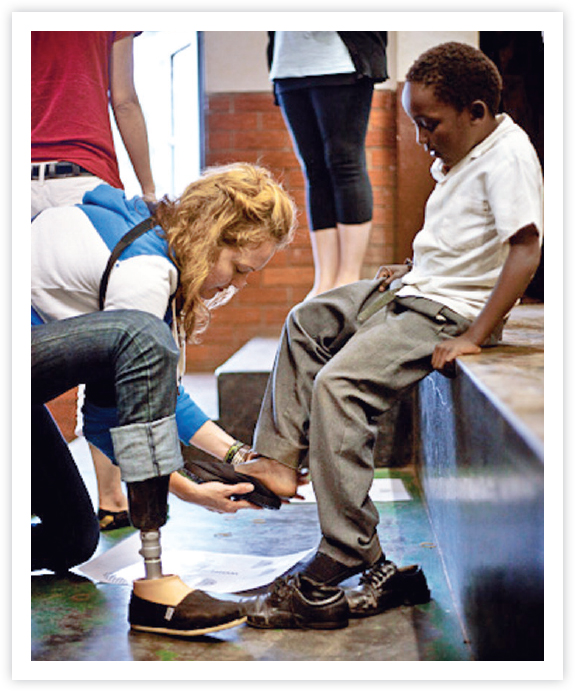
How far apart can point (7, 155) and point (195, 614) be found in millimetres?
735

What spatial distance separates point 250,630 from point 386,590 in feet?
0.78

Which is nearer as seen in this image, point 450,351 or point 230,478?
point 450,351

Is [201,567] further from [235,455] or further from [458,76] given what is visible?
[458,76]

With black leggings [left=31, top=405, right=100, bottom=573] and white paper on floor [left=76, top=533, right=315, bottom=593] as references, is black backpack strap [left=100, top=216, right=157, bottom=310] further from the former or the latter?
white paper on floor [left=76, top=533, right=315, bottom=593]

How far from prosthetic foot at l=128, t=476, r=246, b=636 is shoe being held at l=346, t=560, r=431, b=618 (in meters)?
0.20

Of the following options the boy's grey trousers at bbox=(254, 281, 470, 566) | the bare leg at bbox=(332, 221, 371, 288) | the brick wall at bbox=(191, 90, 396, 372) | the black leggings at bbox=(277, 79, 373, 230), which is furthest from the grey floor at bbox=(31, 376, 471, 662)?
the brick wall at bbox=(191, 90, 396, 372)

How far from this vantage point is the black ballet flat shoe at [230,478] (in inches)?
60.5

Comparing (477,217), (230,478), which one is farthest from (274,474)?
(477,217)

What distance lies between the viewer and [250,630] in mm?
1410

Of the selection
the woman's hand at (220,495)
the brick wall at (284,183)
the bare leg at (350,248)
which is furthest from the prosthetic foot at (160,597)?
the brick wall at (284,183)

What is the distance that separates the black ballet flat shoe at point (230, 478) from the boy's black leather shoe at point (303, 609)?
18 centimetres

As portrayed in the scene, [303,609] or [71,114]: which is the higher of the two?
[71,114]

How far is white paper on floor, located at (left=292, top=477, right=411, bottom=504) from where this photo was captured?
85.9 inches

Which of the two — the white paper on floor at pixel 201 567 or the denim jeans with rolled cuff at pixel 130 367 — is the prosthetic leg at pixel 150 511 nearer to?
the denim jeans with rolled cuff at pixel 130 367
